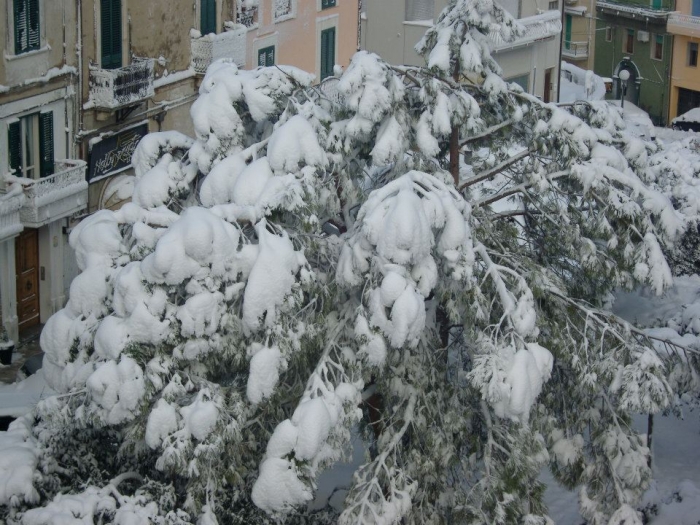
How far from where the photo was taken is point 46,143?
→ 26.8m

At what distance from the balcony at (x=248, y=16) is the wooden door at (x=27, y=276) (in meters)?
8.97

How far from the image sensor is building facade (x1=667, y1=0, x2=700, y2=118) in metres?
52.3

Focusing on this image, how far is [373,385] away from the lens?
15266 millimetres

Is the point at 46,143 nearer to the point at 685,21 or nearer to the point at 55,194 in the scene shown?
the point at 55,194

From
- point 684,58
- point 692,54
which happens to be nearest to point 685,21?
point 692,54

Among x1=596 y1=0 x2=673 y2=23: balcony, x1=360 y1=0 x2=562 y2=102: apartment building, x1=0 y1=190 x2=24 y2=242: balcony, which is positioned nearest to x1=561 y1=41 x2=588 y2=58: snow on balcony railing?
x1=596 y1=0 x2=673 y2=23: balcony

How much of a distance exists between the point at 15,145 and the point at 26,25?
8.06 feet

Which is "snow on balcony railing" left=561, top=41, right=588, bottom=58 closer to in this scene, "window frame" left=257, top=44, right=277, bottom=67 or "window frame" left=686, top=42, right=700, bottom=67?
"window frame" left=686, top=42, right=700, bottom=67

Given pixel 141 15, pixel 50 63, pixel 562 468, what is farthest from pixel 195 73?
pixel 562 468

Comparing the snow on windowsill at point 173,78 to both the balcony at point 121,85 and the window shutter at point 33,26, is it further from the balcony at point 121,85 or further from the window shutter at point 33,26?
the window shutter at point 33,26

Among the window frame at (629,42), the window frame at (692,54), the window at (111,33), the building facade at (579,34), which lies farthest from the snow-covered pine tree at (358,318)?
the window frame at (629,42)

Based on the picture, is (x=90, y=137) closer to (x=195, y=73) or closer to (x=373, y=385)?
(x=195, y=73)

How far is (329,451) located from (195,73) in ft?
64.3

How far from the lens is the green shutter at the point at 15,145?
2572 cm
